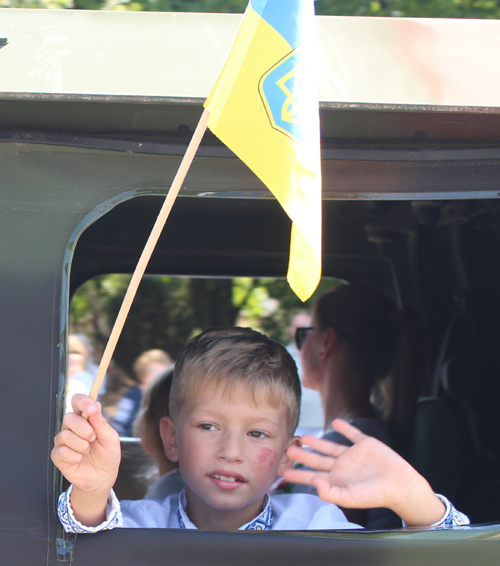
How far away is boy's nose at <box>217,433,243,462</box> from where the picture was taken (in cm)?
147

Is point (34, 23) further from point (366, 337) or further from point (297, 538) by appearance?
point (366, 337)

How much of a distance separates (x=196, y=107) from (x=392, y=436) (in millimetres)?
1644

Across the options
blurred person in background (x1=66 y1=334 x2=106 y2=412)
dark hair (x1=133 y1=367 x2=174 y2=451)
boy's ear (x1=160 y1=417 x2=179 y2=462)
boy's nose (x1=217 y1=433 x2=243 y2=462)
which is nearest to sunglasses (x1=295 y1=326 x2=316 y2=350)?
dark hair (x1=133 y1=367 x2=174 y2=451)

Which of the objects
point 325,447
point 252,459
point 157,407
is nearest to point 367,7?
point 157,407

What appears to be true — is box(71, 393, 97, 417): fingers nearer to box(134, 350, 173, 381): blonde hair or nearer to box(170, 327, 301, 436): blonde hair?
box(170, 327, 301, 436): blonde hair

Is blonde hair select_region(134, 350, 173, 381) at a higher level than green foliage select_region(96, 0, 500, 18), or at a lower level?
lower

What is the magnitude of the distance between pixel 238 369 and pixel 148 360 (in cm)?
242

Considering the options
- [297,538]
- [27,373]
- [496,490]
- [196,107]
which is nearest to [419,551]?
[297,538]

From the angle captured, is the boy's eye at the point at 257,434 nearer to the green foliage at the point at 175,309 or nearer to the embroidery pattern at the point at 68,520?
the embroidery pattern at the point at 68,520

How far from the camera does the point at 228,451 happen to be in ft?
4.84

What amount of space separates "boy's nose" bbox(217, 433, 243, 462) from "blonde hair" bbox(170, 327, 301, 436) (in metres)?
0.10

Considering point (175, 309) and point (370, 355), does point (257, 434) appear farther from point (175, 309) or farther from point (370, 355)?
point (175, 309)

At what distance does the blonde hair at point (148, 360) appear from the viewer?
12.3 ft

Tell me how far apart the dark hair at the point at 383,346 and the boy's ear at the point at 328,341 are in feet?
0.05
